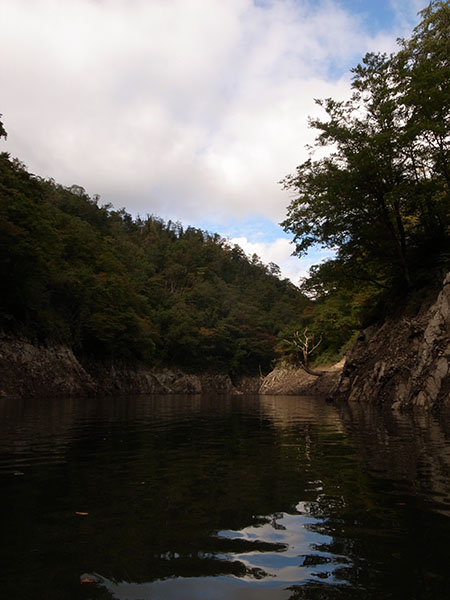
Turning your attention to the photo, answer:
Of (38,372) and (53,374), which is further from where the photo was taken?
(53,374)

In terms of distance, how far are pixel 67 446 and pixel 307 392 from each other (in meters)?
40.5

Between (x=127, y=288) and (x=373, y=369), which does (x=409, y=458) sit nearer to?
(x=373, y=369)

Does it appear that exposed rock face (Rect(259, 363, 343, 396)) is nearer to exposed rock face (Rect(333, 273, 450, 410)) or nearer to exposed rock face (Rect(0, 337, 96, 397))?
exposed rock face (Rect(333, 273, 450, 410))

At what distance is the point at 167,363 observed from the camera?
80.8 m

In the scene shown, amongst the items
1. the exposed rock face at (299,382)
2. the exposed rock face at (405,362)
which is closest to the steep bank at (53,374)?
the exposed rock face at (299,382)

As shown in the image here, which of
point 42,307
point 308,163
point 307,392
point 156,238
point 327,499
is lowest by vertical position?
point 307,392

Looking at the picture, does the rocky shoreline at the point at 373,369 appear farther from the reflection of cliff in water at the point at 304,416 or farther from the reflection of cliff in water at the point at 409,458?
the reflection of cliff in water at the point at 409,458

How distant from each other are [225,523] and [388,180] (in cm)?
2047

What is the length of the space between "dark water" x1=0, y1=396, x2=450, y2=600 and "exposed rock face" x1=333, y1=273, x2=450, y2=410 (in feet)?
28.8

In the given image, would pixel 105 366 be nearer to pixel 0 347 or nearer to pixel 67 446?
pixel 0 347

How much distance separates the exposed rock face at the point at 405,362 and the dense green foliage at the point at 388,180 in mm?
2816

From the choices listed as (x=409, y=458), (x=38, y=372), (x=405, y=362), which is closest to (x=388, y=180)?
(x=405, y=362)

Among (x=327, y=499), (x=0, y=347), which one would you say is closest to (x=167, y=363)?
(x=0, y=347)

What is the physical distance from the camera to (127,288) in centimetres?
5928
